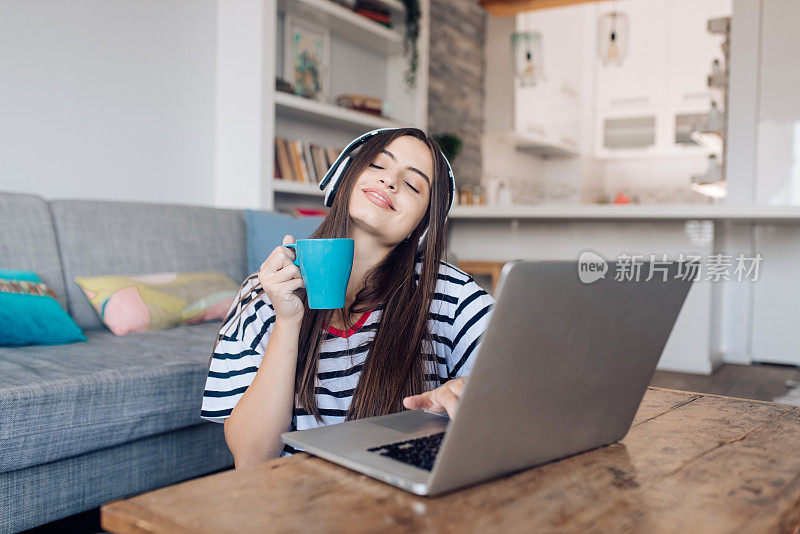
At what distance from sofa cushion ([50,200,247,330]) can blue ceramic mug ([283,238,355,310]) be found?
164cm

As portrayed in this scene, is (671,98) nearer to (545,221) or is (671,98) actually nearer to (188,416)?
(545,221)

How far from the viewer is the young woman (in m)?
0.94

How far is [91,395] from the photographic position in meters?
1.54

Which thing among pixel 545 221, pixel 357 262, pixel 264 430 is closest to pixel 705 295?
pixel 545 221

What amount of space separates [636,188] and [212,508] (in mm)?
6981

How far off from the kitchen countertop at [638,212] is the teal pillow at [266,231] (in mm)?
1060

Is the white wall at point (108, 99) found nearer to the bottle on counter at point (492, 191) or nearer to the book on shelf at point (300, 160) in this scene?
the book on shelf at point (300, 160)

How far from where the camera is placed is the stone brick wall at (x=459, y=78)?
5.27 m

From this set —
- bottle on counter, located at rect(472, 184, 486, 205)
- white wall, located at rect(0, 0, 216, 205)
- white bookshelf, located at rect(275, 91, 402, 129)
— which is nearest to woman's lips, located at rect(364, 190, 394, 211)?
white wall, located at rect(0, 0, 216, 205)

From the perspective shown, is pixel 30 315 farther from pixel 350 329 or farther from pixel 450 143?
pixel 450 143

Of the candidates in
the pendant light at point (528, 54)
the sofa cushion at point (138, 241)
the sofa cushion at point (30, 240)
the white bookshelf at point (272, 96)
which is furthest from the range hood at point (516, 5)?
the sofa cushion at point (30, 240)

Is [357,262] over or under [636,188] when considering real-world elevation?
under

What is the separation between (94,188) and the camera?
3102 millimetres

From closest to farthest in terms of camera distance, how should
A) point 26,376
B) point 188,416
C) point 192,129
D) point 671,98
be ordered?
→ point 26,376
point 188,416
point 192,129
point 671,98
